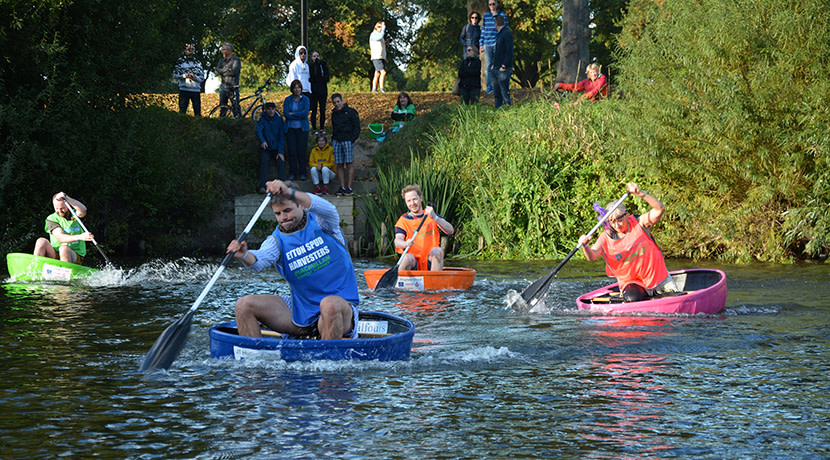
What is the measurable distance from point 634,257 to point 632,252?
8 cm

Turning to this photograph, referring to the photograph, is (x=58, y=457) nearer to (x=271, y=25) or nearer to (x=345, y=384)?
(x=345, y=384)

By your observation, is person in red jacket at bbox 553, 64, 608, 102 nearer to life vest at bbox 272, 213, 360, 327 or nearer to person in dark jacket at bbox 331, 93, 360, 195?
person in dark jacket at bbox 331, 93, 360, 195

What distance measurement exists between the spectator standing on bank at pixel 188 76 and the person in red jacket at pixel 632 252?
12.9 meters

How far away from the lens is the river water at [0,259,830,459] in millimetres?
5617

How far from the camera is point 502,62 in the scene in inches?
857

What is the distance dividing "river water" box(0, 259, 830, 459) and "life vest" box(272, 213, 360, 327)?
560 millimetres

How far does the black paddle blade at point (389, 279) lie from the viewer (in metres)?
13.2

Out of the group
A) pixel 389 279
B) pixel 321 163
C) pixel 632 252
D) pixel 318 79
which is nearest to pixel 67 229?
pixel 389 279

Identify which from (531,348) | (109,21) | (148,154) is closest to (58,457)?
(531,348)

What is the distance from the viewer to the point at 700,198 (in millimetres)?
17547

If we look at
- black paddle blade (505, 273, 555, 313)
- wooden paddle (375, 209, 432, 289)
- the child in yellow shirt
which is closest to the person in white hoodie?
the child in yellow shirt

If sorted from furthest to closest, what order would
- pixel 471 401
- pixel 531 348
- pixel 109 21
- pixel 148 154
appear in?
pixel 148 154, pixel 109 21, pixel 531 348, pixel 471 401

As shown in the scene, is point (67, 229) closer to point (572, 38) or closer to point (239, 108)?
point (239, 108)

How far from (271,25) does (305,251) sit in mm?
30439
